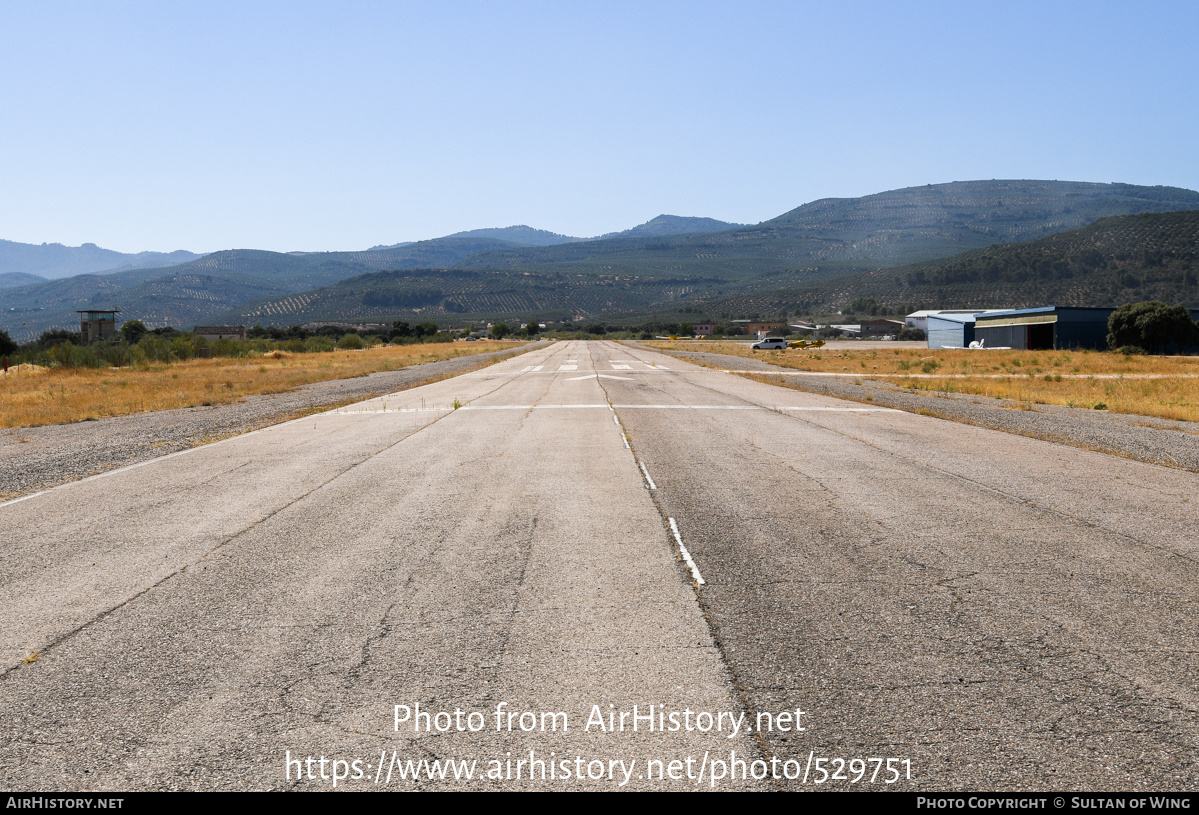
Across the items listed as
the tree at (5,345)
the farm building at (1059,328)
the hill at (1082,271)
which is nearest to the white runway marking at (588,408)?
the farm building at (1059,328)

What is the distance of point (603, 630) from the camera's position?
547 centimetres

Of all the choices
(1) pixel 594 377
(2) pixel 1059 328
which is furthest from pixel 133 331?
(2) pixel 1059 328

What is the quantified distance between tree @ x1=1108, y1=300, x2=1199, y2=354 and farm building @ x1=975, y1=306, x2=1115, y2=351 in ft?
10.4

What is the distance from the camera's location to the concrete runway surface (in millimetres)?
3863

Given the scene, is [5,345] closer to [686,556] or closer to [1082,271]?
[686,556]

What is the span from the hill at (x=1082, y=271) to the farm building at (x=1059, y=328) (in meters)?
61.3

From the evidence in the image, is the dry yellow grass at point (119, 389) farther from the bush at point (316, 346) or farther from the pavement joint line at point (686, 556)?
the bush at point (316, 346)

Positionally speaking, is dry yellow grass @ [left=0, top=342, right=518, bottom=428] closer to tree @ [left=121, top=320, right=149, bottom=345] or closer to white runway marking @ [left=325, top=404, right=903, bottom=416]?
white runway marking @ [left=325, top=404, right=903, bottom=416]

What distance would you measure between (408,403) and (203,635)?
2026cm

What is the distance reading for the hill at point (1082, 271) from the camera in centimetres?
13075

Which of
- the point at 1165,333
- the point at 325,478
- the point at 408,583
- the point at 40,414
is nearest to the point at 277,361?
the point at 40,414

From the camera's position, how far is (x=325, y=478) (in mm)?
11664

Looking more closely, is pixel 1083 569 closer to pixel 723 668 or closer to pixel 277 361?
pixel 723 668

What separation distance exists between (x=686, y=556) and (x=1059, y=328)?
77244 mm
